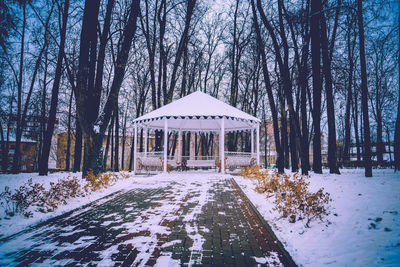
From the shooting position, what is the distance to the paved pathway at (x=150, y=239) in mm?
2793

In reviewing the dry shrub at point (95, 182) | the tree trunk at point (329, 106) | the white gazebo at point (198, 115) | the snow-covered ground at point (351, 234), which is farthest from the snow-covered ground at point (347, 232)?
the white gazebo at point (198, 115)

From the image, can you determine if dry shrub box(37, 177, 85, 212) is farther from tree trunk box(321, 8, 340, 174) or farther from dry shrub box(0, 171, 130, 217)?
tree trunk box(321, 8, 340, 174)

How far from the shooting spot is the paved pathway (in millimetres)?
2793

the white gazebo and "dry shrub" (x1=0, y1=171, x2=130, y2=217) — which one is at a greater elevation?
the white gazebo

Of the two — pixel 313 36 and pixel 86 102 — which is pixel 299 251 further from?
pixel 313 36

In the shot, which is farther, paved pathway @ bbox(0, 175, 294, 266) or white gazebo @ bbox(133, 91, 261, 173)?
white gazebo @ bbox(133, 91, 261, 173)

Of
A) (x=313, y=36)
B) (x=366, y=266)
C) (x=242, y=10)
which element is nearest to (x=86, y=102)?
(x=366, y=266)

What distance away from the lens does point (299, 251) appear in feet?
10.3

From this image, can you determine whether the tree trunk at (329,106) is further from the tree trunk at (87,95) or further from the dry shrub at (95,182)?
the dry shrub at (95,182)

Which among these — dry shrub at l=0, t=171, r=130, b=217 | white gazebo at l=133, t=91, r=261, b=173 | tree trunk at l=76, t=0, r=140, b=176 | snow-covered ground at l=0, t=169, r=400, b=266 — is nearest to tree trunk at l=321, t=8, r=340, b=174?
white gazebo at l=133, t=91, r=261, b=173

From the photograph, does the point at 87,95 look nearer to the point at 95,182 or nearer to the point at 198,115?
the point at 95,182

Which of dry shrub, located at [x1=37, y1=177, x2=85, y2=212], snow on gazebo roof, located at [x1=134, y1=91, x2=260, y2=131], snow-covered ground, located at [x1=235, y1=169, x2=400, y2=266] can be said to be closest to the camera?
snow-covered ground, located at [x1=235, y1=169, x2=400, y2=266]

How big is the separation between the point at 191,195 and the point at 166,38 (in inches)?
523

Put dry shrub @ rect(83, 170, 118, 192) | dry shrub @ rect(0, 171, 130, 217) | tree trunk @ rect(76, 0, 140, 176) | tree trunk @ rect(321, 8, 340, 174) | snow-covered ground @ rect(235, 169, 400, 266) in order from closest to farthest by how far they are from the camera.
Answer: snow-covered ground @ rect(235, 169, 400, 266) → dry shrub @ rect(0, 171, 130, 217) → dry shrub @ rect(83, 170, 118, 192) → tree trunk @ rect(76, 0, 140, 176) → tree trunk @ rect(321, 8, 340, 174)
